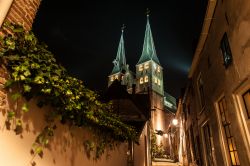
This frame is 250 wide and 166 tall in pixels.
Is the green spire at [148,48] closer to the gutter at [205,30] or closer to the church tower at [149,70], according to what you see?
the church tower at [149,70]

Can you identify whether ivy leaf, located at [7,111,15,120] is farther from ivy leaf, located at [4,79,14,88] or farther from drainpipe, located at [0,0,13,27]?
drainpipe, located at [0,0,13,27]

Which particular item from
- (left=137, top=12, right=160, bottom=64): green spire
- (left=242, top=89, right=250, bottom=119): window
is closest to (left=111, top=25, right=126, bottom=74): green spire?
(left=137, top=12, right=160, bottom=64): green spire

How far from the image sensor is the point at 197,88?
11047 mm

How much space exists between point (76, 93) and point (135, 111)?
971 centimetres

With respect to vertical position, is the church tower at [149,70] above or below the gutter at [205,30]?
above

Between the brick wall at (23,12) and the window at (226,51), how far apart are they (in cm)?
558

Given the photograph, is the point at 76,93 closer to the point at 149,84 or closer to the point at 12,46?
the point at 12,46

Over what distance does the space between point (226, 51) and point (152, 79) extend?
54.7 metres

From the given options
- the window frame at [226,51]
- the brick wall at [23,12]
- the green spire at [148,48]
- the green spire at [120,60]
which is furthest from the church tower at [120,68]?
the brick wall at [23,12]

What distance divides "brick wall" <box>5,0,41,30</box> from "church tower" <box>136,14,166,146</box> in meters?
50.5

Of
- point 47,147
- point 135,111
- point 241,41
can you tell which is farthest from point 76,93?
point 135,111

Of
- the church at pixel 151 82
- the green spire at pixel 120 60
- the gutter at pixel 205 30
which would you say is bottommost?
the gutter at pixel 205 30

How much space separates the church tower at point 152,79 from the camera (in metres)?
55.3

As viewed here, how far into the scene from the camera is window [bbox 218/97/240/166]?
21.0 ft
